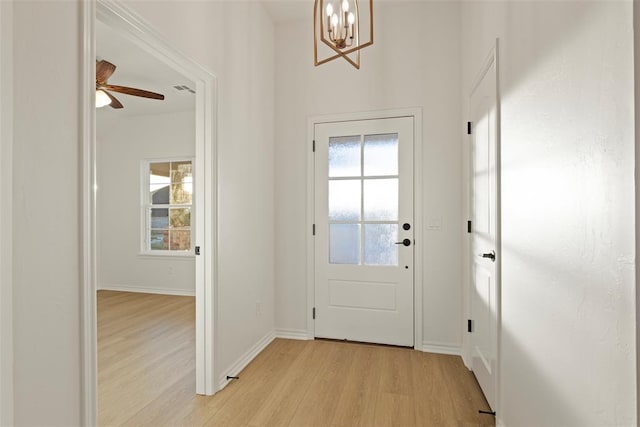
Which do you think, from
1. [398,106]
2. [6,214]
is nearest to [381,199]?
[398,106]

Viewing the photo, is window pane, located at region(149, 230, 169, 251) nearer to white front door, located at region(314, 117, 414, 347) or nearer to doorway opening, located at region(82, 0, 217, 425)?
white front door, located at region(314, 117, 414, 347)

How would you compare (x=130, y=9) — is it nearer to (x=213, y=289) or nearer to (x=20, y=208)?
(x=20, y=208)

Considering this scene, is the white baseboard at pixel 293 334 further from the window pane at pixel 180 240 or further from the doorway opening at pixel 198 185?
the window pane at pixel 180 240

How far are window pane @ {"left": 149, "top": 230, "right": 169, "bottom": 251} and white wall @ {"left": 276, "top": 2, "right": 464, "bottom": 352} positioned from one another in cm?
307

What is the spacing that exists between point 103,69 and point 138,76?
133cm

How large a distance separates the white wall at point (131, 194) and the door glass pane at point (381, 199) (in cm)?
336

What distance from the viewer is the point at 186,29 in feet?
6.71

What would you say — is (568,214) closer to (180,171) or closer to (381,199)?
(381,199)

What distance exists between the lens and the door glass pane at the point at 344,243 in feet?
10.6

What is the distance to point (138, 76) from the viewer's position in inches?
161

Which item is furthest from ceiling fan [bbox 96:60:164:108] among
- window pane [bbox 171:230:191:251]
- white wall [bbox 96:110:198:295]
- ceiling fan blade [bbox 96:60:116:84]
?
window pane [bbox 171:230:191:251]

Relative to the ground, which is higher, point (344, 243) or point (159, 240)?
point (344, 243)

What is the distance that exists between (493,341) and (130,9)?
2.57 m

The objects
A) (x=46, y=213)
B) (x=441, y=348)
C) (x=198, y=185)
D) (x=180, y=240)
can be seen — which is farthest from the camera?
(x=180, y=240)
